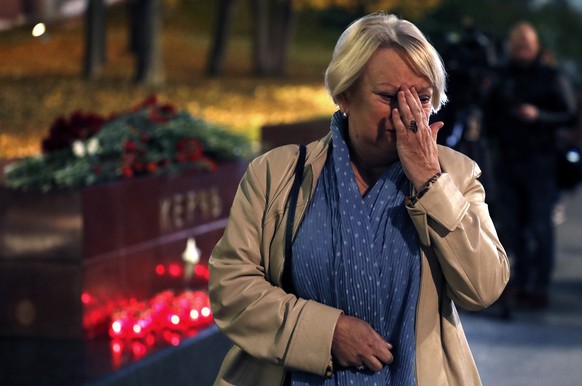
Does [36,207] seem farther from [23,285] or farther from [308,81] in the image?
[308,81]

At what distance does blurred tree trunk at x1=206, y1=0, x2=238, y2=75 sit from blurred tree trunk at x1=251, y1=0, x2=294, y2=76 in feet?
2.30

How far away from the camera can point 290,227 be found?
3.69 metres

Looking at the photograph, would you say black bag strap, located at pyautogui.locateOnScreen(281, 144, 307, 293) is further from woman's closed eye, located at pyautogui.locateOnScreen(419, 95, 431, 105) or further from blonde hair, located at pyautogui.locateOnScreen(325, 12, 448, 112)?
woman's closed eye, located at pyautogui.locateOnScreen(419, 95, 431, 105)

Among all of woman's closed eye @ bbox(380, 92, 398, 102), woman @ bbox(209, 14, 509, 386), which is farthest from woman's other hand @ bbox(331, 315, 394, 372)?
woman's closed eye @ bbox(380, 92, 398, 102)

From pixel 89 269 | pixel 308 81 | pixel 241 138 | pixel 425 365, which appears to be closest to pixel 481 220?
pixel 425 365

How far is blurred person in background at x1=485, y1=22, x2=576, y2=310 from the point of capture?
36.1 feet

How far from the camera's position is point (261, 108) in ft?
64.9

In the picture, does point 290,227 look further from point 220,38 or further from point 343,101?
point 220,38

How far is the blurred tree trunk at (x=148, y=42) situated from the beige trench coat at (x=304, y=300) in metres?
16.5

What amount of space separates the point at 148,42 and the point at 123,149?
12.8m

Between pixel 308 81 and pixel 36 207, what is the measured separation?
17.6m

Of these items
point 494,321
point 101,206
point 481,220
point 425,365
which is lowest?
point 494,321

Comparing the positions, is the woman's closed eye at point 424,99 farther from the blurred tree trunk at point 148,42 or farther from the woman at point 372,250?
the blurred tree trunk at point 148,42

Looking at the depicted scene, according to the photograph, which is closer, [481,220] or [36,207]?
[481,220]
